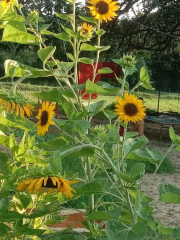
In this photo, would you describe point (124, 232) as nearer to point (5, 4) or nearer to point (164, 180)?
→ point (5, 4)

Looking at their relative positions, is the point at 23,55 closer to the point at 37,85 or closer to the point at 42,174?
the point at 37,85

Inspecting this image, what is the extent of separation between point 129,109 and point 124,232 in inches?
9.8

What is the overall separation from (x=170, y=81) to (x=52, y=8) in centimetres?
412

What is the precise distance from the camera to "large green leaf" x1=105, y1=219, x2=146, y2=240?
931 millimetres

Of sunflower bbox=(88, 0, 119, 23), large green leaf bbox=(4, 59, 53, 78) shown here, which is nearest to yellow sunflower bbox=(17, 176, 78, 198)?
large green leaf bbox=(4, 59, 53, 78)

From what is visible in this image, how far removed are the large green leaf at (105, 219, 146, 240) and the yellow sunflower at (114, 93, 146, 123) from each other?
0.70 ft

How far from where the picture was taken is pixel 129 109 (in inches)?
40.3

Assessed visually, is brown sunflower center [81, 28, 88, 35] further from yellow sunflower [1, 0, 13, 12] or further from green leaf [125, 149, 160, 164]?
green leaf [125, 149, 160, 164]

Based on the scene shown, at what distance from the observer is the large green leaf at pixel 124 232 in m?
0.93

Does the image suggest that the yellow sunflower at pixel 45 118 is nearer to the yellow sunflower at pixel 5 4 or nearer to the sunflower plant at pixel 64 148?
the sunflower plant at pixel 64 148

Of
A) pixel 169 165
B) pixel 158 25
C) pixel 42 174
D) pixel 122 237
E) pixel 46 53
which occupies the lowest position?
pixel 169 165

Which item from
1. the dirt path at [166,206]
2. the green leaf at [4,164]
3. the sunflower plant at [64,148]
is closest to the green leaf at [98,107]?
the sunflower plant at [64,148]

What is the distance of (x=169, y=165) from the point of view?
16.1 ft

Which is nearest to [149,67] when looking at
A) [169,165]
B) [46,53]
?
[169,165]
